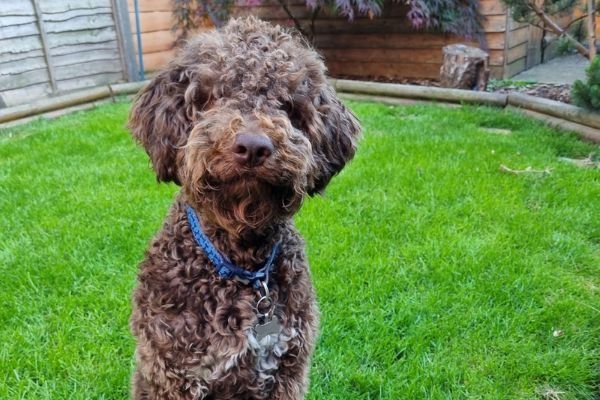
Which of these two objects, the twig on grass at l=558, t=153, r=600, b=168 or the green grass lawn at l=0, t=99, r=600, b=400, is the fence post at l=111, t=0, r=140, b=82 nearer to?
the green grass lawn at l=0, t=99, r=600, b=400

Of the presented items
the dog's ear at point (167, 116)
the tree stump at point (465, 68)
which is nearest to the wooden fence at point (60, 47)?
the tree stump at point (465, 68)

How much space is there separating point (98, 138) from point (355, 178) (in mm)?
2803

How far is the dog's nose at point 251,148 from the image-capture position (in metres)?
1.66

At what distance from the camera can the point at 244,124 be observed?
5.63 ft

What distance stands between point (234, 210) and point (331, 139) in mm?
466

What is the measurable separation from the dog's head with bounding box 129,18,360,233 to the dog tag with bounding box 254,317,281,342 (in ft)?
1.26

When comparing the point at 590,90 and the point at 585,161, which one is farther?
the point at 590,90

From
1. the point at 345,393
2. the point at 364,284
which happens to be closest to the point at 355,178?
the point at 364,284

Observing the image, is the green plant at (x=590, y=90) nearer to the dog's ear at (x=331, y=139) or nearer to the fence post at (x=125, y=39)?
the dog's ear at (x=331, y=139)

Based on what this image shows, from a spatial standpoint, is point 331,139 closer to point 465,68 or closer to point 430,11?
point 465,68

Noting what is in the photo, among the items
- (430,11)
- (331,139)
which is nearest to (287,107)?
(331,139)

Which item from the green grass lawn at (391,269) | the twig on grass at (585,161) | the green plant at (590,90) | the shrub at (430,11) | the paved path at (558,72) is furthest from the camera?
the paved path at (558,72)

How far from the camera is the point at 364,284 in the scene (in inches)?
139

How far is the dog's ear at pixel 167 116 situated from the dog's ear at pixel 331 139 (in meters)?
0.42
